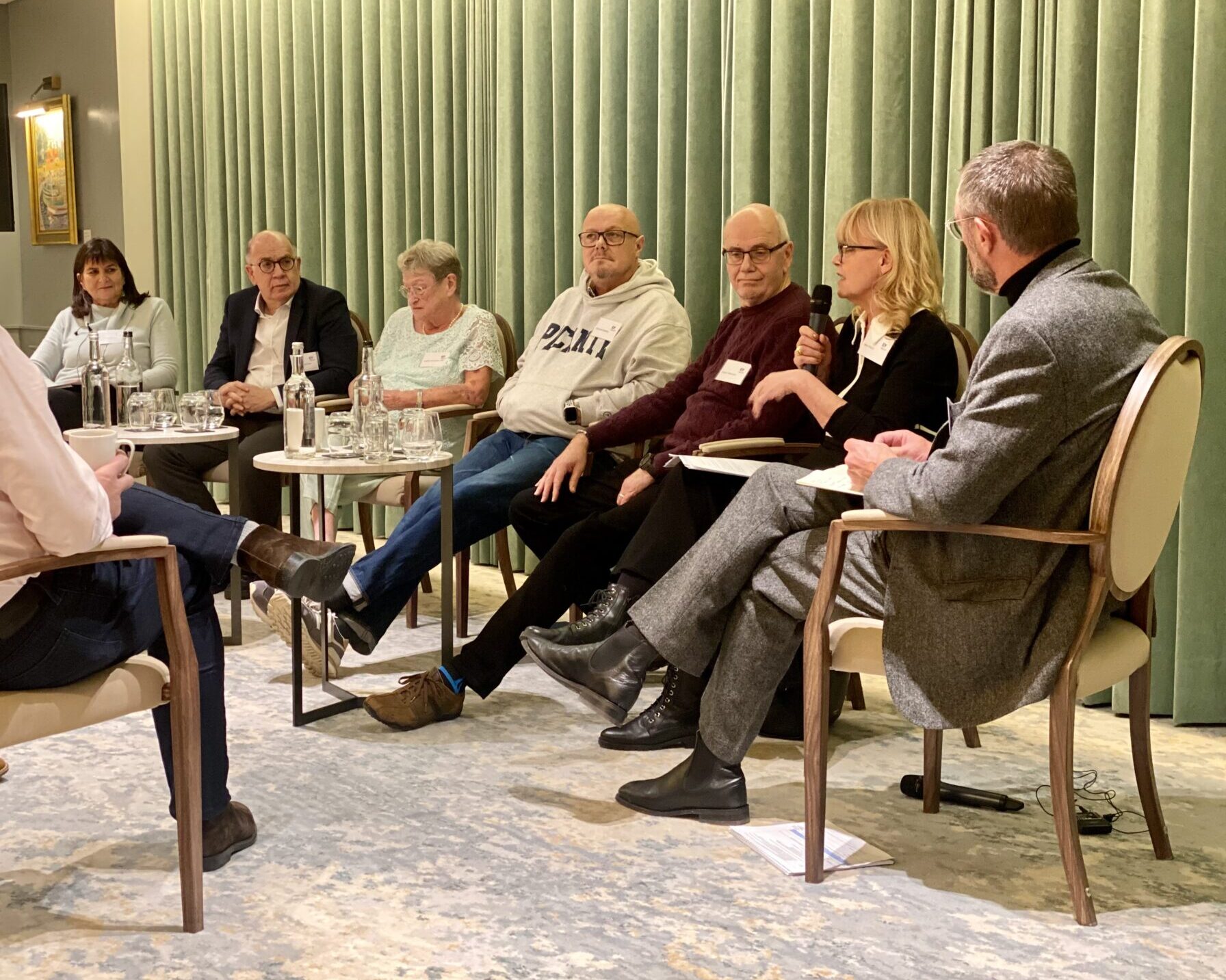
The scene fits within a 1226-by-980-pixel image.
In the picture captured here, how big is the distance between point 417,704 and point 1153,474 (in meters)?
1.71

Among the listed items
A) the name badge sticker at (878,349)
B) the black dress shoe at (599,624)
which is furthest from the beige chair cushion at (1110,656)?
the black dress shoe at (599,624)

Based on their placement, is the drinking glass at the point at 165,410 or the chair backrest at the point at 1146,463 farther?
the drinking glass at the point at 165,410

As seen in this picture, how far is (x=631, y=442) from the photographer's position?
3.73 meters

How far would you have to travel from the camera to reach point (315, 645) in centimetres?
338

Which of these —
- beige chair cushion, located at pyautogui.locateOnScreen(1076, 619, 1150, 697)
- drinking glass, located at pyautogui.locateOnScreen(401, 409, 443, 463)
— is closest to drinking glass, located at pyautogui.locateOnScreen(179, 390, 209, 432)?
drinking glass, located at pyautogui.locateOnScreen(401, 409, 443, 463)

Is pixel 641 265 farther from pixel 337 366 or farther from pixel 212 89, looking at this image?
pixel 212 89

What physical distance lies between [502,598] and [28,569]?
9.07ft

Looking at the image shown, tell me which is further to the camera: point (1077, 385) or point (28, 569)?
point (1077, 385)

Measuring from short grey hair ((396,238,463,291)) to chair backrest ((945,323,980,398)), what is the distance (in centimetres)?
187

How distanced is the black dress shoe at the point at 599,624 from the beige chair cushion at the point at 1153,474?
43.6 inches

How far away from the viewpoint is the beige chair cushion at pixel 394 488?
4.05 metres

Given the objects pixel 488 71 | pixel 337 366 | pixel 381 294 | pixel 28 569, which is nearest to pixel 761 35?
pixel 488 71

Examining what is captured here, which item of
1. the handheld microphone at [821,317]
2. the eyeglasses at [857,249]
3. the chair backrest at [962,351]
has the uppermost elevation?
the eyeglasses at [857,249]

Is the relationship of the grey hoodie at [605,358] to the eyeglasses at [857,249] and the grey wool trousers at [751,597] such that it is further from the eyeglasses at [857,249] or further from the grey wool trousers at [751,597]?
the grey wool trousers at [751,597]
